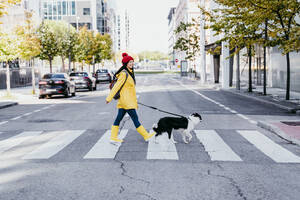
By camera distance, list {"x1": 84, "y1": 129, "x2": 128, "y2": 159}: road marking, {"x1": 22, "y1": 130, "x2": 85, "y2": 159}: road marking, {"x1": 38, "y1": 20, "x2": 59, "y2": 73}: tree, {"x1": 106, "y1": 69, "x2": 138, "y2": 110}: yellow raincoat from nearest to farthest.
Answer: {"x1": 84, "y1": 129, "x2": 128, "y2": 159}: road marking → {"x1": 22, "y1": 130, "x2": 85, "y2": 159}: road marking → {"x1": 106, "y1": 69, "x2": 138, "y2": 110}: yellow raincoat → {"x1": 38, "y1": 20, "x2": 59, "y2": 73}: tree

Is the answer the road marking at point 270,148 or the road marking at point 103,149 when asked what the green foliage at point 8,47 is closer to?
the road marking at point 103,149

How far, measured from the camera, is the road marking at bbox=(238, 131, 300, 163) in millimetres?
7262

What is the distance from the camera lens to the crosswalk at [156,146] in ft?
24.4

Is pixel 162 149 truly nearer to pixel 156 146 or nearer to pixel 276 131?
pixel 156 146

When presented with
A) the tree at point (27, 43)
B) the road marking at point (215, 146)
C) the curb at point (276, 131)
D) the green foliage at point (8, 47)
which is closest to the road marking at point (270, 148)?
the curb at point (276, 131)

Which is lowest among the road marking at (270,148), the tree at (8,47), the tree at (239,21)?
the road marking at (270,148)

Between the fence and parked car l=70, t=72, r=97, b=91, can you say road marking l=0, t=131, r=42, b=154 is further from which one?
the fence

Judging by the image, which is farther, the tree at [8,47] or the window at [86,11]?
the window at [86,11]

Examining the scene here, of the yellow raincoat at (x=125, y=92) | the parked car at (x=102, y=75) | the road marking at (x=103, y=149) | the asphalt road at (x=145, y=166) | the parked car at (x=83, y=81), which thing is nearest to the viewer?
the asphalt road at (x=145, y=166)

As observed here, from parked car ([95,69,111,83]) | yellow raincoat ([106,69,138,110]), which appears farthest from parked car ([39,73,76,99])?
parked car ([95,69,111,83])

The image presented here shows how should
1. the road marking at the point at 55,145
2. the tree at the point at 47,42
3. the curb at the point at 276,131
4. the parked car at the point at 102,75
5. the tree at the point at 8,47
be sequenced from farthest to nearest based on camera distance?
1. the parked car at the point at 102,75
2. the tree at the point at 47,42
3. the tree at the point at 8,47
4. the curb at the point at 276,131
5. the road marking at the point at 55,145

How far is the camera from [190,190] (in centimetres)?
526

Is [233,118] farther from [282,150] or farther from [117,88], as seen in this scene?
[117,88]

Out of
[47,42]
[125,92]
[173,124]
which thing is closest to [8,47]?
[47,42]
